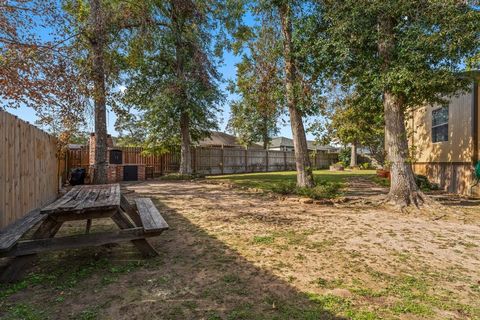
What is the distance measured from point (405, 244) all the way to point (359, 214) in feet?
6.96

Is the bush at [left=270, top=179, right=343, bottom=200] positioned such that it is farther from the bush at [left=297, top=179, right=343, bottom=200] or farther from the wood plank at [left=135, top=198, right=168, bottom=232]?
the wood plank at [left=135, top=198, right=168, bottom=232]

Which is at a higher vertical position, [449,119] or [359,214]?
[449,119]

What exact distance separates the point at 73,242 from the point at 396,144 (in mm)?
7084

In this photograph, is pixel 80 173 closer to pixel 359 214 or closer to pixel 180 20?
pixel 180 20

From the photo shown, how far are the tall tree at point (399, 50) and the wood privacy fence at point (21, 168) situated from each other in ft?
22.3

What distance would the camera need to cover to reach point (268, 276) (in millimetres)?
2996

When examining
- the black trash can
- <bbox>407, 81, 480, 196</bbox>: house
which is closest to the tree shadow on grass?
<bbox>407, 81, 480, 196</bbox>: house

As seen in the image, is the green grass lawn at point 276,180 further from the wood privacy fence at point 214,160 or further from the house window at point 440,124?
the house window at point 440,124

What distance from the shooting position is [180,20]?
14062mm

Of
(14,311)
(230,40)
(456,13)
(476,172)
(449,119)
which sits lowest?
(14,311)

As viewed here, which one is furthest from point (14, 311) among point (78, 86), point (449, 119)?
point (449, 119)

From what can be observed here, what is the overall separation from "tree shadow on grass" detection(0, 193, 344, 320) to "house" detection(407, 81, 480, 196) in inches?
249

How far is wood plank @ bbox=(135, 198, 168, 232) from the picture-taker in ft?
10.8

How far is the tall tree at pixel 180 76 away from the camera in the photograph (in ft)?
45.9
